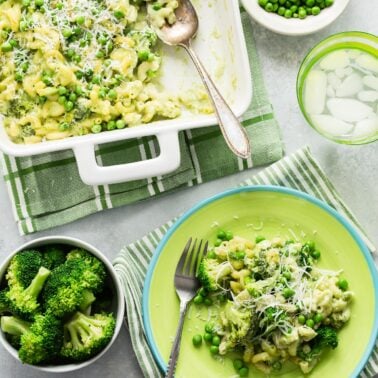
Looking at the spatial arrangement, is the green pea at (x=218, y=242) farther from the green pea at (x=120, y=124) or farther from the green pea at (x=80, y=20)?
the green pea at (x=80, y=20)

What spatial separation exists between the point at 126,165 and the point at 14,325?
747mm

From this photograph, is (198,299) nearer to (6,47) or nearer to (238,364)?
(238,364)

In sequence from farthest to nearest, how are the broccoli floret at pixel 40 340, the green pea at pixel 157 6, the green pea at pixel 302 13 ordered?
the green pea at pixel 302 13 < the green pea at pixel 157 6 < the broccoli floret at pixel 40 340

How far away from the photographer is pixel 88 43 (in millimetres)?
2795

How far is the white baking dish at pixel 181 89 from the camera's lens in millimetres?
2625

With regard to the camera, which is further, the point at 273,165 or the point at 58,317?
the point at 273,165

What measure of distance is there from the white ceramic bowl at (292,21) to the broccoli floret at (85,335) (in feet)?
4.57

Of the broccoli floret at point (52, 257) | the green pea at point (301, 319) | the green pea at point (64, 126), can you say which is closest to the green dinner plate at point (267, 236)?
the green pea at point (301, 319)

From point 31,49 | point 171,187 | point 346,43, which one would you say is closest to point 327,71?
point 346,43

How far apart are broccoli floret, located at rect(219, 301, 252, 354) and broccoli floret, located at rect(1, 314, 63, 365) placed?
2.13 feet

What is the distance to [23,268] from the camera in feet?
8.63

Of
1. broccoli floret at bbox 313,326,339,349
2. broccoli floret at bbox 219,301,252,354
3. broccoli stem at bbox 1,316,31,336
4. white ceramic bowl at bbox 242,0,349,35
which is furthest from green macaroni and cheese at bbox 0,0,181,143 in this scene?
broccoli floret at bbox 313,326,339,349

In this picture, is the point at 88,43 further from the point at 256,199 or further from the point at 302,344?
the point at 302,344

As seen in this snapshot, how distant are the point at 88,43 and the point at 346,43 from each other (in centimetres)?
109
